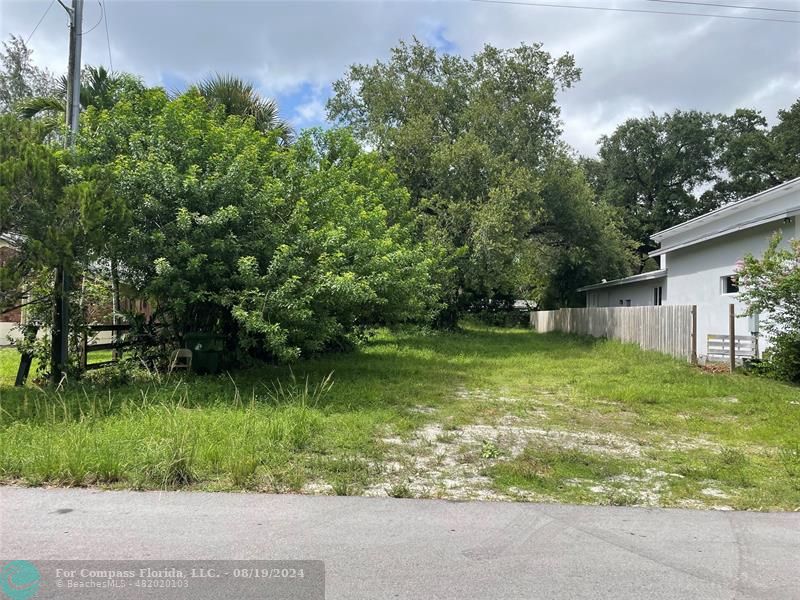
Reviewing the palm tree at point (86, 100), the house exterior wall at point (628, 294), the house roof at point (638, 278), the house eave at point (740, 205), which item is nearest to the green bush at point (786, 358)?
the house eave at point (740, 205)

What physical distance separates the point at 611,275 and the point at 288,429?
2988 centimetres

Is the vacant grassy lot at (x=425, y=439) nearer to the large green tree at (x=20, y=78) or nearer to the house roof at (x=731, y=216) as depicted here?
the house roof at (x=731, y=216)

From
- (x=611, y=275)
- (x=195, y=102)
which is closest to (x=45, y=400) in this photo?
(x=195, y=102)

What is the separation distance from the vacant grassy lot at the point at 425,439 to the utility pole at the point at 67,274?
29.7 inches

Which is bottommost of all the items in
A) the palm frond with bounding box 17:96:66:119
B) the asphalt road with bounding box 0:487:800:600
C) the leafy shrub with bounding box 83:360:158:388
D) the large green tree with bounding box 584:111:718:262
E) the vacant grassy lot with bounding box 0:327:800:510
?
the asphalt road with bounding box 0:487:800:600

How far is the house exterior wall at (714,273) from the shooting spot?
14219mm

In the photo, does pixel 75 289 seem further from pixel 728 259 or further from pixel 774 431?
pixel 728 259

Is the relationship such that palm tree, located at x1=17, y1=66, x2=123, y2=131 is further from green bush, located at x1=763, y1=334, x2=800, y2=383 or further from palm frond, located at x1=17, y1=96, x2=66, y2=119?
green bush, located at x1=763, y1=334, x2=800, y2=383

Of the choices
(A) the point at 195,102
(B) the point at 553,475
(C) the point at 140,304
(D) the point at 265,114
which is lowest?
(B) the point at 553,475

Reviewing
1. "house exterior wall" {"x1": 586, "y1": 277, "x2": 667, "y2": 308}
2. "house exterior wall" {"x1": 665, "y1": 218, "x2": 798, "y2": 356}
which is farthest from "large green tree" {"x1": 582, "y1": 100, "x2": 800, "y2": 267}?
"house exterior wall" {"x1": 665, "y1": 218, "x2": 798, "y2": 356}

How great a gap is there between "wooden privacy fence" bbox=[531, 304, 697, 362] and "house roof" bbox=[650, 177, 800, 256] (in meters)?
2.46

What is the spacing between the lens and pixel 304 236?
10.0 m

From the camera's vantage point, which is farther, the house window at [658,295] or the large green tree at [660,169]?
the large green tree at [660,169]

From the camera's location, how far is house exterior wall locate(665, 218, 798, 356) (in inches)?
560
